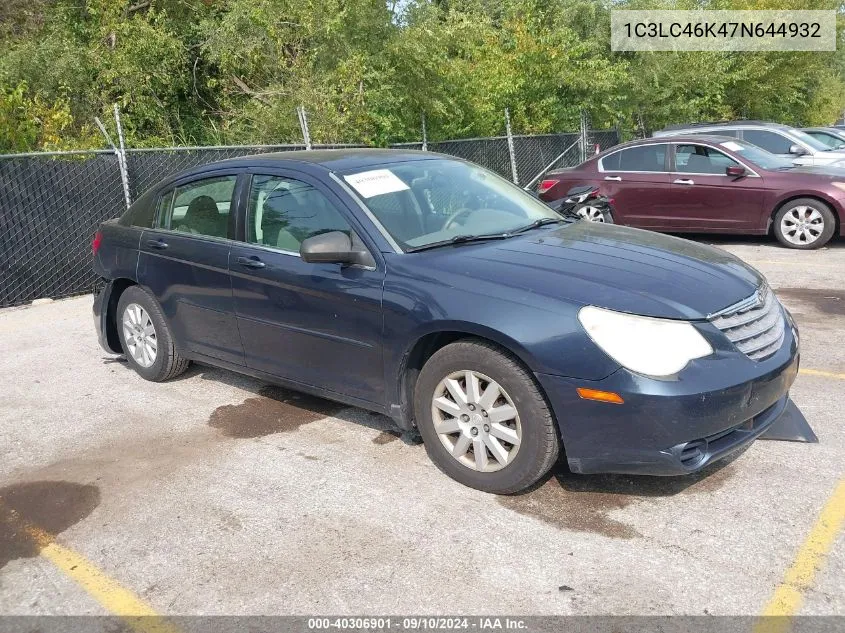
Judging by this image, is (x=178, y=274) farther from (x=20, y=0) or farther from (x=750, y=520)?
(x=20, y=0)

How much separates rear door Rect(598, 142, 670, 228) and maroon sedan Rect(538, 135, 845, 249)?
1 cm

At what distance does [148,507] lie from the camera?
3.82 metres

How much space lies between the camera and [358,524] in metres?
3.54

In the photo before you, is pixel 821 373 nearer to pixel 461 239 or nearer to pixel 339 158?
pixel 461 239

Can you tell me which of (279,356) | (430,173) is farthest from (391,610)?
(430,173)

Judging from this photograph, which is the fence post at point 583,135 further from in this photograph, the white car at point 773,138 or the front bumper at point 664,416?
the front bumper at point 664,416

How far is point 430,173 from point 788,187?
686 cm

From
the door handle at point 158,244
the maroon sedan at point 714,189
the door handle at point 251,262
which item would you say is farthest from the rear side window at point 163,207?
the maroon sedan at point 714,189

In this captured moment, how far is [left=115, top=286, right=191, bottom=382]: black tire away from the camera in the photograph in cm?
541

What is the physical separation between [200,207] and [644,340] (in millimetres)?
3114

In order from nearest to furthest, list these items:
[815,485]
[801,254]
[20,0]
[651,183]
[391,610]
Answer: [391,610], [815,485], [801,254], [651,183], [20,0]

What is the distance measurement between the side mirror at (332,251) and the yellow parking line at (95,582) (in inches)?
68.6

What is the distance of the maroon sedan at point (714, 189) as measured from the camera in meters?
9.77

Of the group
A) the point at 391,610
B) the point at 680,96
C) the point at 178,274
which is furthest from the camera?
the point at 680,96
